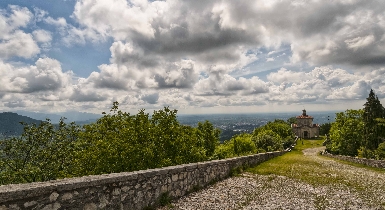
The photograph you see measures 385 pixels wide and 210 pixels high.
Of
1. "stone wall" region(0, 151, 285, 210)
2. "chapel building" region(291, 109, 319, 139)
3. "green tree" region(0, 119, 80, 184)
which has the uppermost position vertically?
"stone wall" region(0, 151, 285, 210)

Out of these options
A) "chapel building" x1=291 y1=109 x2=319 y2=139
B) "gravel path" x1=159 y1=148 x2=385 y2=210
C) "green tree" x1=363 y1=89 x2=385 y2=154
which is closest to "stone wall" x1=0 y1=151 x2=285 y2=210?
"gravel path" x1=159 y1=148 x2=385 y2=210

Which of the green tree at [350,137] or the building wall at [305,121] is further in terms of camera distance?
the building wall at [305,121]

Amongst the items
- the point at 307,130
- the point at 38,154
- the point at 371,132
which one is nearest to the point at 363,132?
the point at 371,132

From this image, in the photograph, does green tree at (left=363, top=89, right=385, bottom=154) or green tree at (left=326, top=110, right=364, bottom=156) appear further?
green tree at (left=326, top=110, right=364, bottom=156)

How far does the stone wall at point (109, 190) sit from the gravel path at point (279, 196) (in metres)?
0.58

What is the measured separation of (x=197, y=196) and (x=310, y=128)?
146 meters

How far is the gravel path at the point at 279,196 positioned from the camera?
8.64 m

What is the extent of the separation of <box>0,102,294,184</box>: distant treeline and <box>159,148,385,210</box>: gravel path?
5578 mm

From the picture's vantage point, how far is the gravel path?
28.3 ft

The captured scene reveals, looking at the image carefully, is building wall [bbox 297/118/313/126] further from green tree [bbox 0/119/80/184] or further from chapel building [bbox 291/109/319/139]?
green tree [bbox 0/119/80/184]

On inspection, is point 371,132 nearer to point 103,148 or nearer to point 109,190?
point 103,148

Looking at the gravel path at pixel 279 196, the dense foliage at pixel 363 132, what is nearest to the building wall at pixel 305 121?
the dense foliage at pixel 363 132

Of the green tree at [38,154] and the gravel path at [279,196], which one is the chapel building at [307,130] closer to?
the green tree at [38,154]

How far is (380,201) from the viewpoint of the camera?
943 cm
